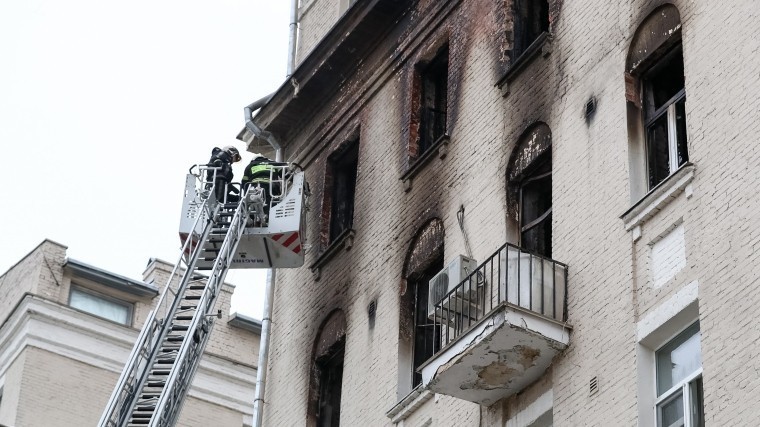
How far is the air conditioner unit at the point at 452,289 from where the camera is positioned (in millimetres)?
18391

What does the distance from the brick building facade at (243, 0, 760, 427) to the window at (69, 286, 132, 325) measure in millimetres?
11538

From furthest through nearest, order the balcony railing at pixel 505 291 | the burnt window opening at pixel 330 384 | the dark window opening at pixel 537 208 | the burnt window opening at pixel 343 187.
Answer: the burnt window opening at pixel 343 187, the burnt window opening at pixel 330 384, the dark window opening at pixel 537 208, the balcony railing at pixel 505 291

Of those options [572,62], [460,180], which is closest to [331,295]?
[460,180]

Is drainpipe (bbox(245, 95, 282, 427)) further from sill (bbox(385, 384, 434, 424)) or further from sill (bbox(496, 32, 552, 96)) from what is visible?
sill (bbox(496, 32, 552, 96))

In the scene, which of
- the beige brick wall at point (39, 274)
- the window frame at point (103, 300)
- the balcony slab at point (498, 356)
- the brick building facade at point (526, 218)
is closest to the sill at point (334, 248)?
the brick building facade at point (526, 218)

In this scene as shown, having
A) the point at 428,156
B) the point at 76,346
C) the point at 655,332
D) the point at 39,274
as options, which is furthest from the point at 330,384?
the point at 39,274

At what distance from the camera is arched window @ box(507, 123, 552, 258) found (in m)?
19.3

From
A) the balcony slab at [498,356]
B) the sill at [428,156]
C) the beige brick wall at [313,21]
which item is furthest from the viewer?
the beige brick wall at [313,21]

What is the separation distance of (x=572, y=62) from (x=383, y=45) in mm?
5369

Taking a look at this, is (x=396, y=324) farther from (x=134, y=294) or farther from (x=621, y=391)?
(x=134, y=294)

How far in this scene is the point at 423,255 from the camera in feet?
69.9

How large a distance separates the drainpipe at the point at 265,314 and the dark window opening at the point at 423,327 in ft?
11.7

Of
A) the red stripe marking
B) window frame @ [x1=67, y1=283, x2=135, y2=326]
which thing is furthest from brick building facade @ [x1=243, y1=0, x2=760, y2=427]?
window frame @ [x1=67, y1=283, x2=135, y2=326]

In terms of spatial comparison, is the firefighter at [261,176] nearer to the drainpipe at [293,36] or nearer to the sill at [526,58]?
the drainpipe at [293,36]
